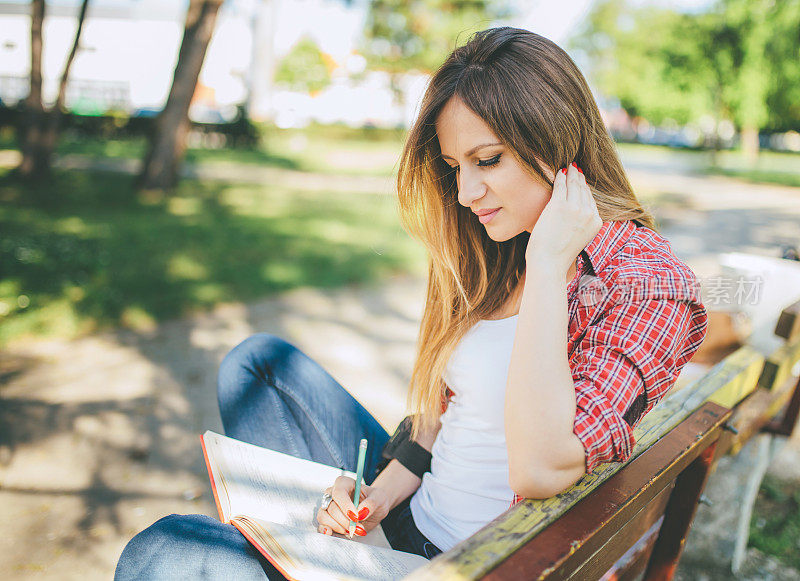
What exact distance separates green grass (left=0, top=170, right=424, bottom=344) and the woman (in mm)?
1235

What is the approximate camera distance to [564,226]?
1228mm

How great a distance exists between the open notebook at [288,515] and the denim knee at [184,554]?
49mm

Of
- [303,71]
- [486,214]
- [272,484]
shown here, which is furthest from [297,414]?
[303,71]

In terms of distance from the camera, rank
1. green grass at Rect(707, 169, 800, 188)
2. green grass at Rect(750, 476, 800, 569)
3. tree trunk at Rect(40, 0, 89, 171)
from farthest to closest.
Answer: green grass at Rect(707, 169, 800, 188) → tree trunk at Rect(40, 0, 89, 171) → green grass at Rect(750, 476, 800, 569)

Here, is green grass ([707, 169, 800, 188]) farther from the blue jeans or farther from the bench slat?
the blue jeans

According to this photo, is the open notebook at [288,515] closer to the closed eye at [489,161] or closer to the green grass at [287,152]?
the closed eye at [489,161]

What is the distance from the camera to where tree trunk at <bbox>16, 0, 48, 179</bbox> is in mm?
9055

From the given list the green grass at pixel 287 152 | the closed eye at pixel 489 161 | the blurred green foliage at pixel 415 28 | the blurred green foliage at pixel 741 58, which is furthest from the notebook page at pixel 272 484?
the blurred green foliage at pixel 415 28

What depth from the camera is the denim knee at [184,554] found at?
1.18m

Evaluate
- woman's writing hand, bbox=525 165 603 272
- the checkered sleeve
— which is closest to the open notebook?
the checkered sleeve

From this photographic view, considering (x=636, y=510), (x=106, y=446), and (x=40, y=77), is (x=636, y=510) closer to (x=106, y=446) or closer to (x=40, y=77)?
(x=106, y=446)

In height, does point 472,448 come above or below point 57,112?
below

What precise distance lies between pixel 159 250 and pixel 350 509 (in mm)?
5476

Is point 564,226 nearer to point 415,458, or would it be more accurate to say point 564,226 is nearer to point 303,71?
point 415,458
